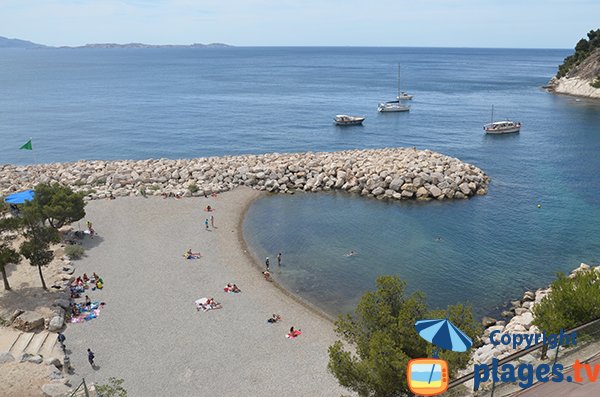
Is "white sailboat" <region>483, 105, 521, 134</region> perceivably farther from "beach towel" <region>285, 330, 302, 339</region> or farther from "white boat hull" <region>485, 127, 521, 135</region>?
"beach towel" <region>285, 330, 302, 339</region>


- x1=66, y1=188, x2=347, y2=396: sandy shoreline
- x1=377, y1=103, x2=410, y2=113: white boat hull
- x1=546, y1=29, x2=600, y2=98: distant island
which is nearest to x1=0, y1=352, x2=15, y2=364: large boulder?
x1=66, y1=188, x2=347, y2=396: sandy shoreline

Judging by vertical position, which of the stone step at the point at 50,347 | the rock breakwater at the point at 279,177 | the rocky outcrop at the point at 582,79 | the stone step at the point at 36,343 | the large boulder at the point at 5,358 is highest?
the rocky outcrop at the point at 582,79

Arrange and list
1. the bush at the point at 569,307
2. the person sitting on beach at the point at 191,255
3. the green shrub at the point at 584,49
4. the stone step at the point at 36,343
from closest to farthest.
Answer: the bush at the point at 569,307, the stone step at the point at 36,343, the person sitting on beach at the point at 191,255, the green shrub at the point at 584,49

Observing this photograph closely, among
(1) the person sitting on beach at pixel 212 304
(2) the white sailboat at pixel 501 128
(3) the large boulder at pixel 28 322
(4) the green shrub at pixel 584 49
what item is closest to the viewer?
(3) the large boulder at pixel 28 322

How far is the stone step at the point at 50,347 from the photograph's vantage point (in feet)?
73.6

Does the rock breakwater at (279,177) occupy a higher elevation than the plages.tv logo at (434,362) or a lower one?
lower

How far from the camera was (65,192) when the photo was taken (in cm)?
3491

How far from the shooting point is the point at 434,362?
12.6 meters

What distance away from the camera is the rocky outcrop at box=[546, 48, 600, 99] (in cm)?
11444

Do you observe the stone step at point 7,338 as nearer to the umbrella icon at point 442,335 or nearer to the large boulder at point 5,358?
the large boulder at point 5,358

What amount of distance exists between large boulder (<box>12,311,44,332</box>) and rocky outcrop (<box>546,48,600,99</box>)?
12317 cm

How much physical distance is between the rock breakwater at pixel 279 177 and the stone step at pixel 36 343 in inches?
Answer: 901

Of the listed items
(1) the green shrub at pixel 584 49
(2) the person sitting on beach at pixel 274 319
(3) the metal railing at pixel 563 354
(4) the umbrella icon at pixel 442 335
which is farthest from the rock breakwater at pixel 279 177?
(1) the green shrub at pixel 584 49

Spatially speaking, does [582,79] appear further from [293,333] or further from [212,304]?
[212,304]
